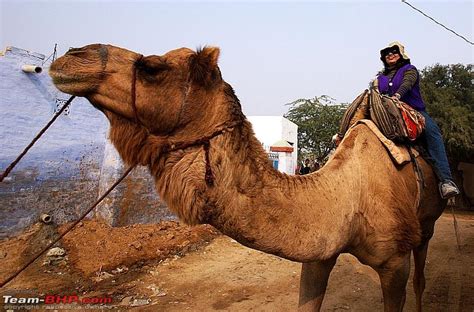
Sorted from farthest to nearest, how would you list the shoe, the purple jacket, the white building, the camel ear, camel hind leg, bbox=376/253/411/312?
the white building → the purple jacket → the shoe → camel hind leg, bbox=376/253/411/312 → the camel ear

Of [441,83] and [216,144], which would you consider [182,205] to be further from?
[441,83]

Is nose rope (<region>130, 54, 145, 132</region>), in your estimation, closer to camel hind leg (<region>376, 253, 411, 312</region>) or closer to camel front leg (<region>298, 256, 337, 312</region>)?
camel front leg (<region>298, 256, 337, 312</region>)

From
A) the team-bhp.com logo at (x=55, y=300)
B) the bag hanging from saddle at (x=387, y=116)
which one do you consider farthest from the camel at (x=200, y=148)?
the team-bhp.com logo at (x=55, y=300)

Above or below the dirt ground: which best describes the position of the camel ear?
above

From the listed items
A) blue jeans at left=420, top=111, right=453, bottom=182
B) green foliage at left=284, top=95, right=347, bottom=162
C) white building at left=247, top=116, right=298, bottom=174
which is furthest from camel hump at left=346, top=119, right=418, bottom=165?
green foliage at left=284, top=95, right=347, bottom=162

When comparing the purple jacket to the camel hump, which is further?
the purple jacket

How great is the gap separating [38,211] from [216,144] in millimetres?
6612

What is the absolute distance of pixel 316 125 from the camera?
95.4 ft

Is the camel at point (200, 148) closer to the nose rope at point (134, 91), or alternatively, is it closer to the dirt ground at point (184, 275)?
the nose rope at point (134, 91)

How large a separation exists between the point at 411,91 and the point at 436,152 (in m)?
0.74

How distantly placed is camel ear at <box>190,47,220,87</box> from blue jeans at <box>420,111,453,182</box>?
103 inches

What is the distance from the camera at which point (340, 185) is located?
2756mm

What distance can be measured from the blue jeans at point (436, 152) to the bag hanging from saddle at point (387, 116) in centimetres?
22

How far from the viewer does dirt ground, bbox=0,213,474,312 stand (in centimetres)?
558
